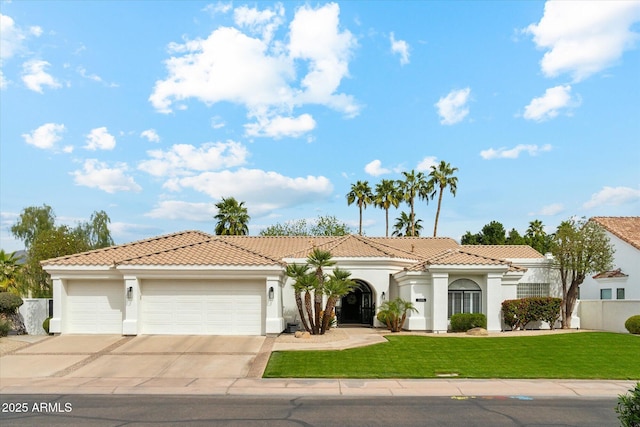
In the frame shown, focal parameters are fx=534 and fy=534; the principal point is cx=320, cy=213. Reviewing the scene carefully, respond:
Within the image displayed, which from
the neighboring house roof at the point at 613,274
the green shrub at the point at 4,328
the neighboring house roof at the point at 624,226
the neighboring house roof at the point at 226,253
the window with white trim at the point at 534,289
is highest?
the neighboring house roof at the point at 624,226

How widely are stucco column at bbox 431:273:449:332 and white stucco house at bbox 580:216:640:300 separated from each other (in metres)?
11.6

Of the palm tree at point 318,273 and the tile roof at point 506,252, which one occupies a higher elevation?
the tile roof at point 506,252

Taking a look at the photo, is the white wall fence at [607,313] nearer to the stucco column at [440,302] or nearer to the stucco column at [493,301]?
the stucco column at [493,301]

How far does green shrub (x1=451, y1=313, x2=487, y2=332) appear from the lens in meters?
25.8

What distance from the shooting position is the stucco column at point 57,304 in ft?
78.2

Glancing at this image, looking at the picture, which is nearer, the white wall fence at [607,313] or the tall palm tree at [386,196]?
the white wall fence at [607,313]

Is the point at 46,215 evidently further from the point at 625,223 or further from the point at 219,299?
the point at 625,223

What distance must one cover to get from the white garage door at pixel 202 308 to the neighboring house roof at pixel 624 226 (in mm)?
23809

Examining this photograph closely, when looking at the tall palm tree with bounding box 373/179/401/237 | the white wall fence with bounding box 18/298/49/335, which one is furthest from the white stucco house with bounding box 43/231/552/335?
the tall palm tree with bounding box 373/179/401/237

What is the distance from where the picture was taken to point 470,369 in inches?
675

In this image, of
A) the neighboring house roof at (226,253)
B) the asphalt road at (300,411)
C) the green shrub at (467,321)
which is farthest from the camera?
the green shrub at (467,321)

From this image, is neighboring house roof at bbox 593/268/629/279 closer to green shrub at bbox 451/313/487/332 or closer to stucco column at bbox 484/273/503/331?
stucco column at bbox 484/273/503/331

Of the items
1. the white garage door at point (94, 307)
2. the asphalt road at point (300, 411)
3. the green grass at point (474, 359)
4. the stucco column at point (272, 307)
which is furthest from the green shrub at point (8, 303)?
the green grass at point (474, 359)

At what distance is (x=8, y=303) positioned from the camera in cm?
2522
